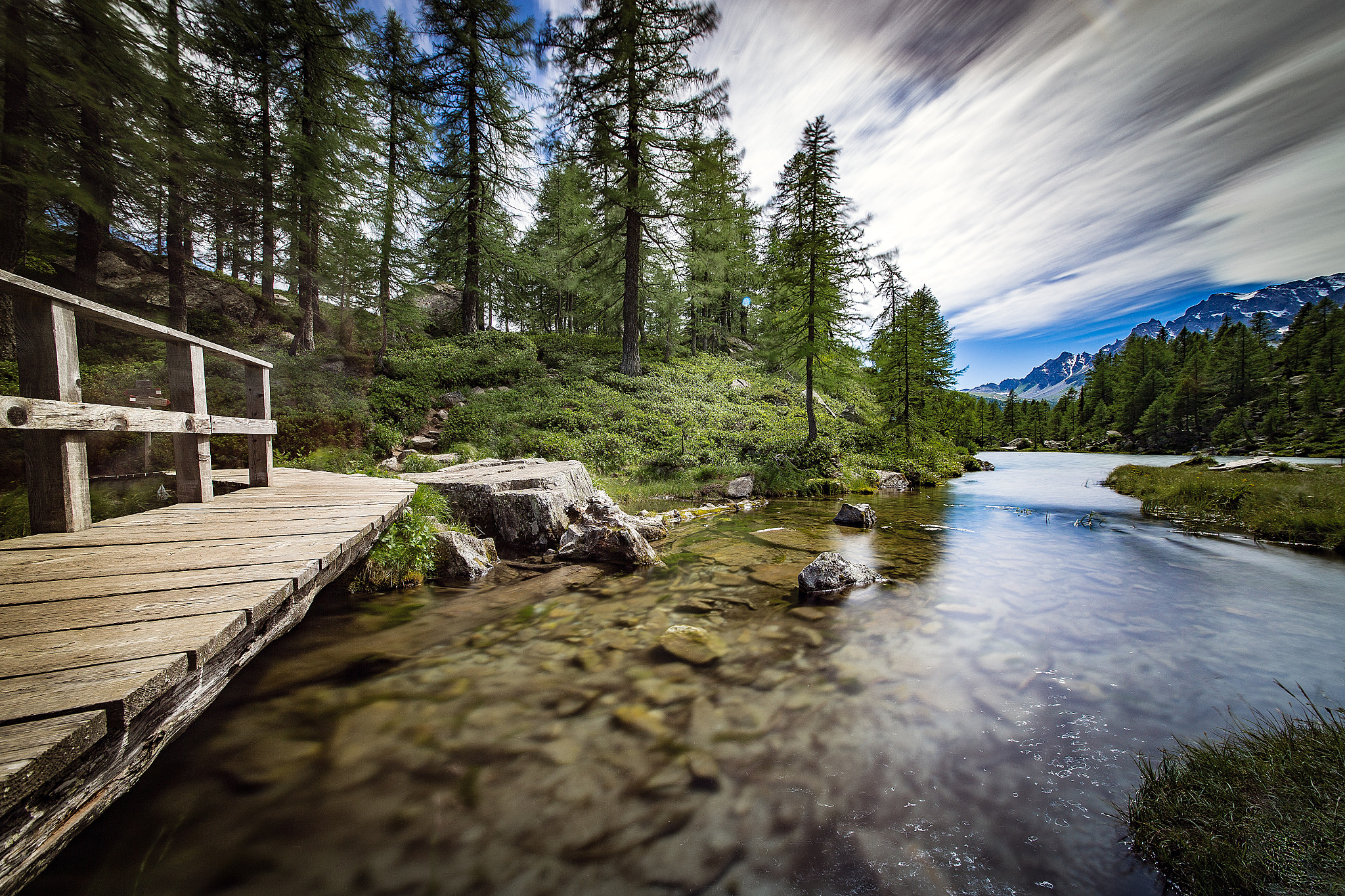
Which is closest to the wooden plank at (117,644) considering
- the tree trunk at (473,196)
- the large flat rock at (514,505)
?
the large flat rock at (514,505)

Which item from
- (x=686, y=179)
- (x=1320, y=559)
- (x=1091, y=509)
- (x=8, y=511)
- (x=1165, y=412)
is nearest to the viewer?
(x=8, y=511)

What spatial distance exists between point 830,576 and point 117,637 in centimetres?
544

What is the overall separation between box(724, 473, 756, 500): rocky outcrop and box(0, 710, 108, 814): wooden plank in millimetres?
10946

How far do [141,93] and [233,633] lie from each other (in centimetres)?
1065

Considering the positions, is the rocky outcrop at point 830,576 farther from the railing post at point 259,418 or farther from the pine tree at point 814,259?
the pine tree at point 814,259

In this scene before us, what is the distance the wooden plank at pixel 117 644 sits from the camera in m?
1.48

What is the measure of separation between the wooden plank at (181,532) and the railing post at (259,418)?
6.44ft

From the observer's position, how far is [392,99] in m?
18.0

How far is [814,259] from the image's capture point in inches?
592

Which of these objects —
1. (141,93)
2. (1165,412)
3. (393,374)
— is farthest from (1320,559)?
(1165,412)

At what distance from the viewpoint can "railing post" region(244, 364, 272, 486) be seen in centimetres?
485

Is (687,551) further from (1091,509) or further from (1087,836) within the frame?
(1091,509)

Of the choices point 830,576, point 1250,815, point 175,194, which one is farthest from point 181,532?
point 175,194

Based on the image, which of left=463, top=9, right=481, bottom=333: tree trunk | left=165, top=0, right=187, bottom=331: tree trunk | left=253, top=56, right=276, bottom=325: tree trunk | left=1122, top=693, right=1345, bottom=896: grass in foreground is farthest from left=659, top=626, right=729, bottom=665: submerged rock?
left=463, top=9, right=481, bottom=333: tree trunk
